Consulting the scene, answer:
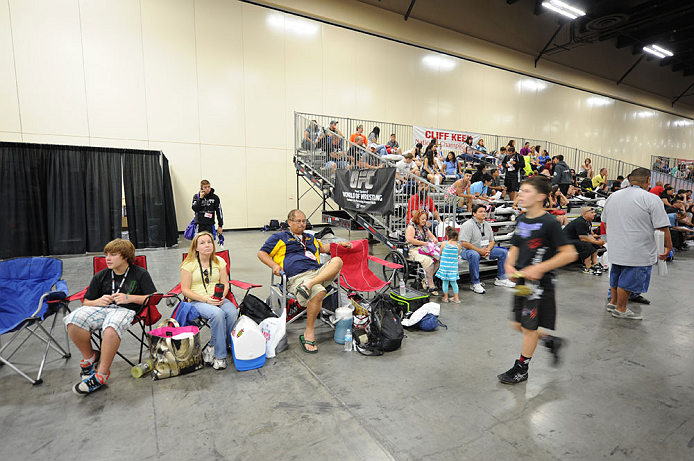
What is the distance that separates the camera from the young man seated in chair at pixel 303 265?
346cm

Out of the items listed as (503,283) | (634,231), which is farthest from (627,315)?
(503,283)

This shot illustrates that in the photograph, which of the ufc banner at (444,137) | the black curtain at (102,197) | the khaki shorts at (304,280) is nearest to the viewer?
the khaki shorts at (304,280)

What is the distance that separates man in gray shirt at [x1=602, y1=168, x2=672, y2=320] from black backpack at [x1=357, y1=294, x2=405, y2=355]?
115 inches

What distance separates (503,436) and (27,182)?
9.64 meters

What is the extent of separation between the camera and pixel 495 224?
723cm

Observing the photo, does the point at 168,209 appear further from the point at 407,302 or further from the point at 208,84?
the point at 407,302

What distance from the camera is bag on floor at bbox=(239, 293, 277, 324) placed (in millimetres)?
3376

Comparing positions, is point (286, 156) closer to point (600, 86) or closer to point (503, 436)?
point (503, 436)

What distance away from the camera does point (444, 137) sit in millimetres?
14984

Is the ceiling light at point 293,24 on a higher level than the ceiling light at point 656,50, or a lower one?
lower

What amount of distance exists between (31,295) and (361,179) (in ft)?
17.3

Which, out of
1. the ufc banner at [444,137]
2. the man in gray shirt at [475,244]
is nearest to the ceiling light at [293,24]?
the ufc banner at [444,137]

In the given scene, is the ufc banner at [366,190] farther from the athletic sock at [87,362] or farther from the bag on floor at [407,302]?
the athletic sock at [87,362]

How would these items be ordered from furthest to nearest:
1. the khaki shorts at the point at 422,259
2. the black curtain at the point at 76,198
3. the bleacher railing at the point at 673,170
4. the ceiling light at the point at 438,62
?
the bleacher railing at the point at 673,170 < the ceiling light at the point at 438,62 < the black curtain at the point at 76,198 < the khaki shorts at the point at 422,259
